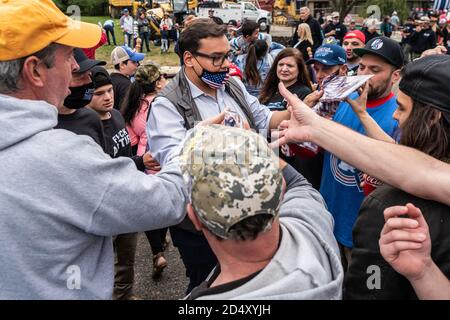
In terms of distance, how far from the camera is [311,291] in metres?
1.15

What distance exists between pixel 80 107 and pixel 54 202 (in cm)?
160

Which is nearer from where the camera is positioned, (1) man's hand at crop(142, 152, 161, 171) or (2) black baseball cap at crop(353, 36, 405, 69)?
(1) man's hand at crop(142, 152, 161, 171)

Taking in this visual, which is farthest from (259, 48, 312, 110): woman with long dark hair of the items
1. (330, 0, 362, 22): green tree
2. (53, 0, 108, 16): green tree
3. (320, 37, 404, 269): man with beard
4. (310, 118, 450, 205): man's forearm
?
(53, 0, 108, 16): green tree

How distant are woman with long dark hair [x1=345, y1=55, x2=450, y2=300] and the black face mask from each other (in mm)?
2011

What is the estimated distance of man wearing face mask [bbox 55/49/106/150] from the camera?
2709 millimetres

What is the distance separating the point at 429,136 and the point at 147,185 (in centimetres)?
107

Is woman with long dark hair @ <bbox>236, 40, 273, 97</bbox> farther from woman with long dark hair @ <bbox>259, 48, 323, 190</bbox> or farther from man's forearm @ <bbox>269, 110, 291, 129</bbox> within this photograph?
man's forearm @ <bbox>269, 110, 291, 129</bbox>

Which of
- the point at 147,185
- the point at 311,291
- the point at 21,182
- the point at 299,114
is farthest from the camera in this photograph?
the point at 299,114

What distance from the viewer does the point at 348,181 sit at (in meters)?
2.87

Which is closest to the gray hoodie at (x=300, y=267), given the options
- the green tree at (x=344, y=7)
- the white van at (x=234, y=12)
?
the white van at (x=234, y=12)

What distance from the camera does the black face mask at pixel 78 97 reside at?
2686mm

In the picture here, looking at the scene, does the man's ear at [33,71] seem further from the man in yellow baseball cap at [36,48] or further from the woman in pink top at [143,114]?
the woman in pink top at [143,114]
